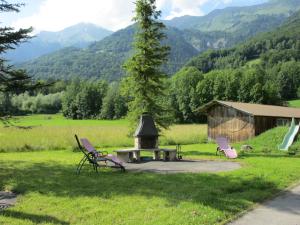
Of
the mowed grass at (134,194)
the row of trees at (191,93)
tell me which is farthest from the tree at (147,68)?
the row of trees at (191,93)

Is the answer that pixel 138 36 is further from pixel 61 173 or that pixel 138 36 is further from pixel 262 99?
pixel 262 99

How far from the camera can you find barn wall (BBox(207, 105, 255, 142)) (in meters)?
34.2

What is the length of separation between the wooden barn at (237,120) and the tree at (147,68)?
35.5 ft

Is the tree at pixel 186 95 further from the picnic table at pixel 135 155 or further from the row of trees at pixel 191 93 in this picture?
the picnic table at pixel 135 155

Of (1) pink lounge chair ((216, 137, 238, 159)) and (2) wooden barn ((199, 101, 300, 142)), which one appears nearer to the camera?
(1) pink lounge chair ((216, 137, 238, 159))

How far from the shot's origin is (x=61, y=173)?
14.2 meters

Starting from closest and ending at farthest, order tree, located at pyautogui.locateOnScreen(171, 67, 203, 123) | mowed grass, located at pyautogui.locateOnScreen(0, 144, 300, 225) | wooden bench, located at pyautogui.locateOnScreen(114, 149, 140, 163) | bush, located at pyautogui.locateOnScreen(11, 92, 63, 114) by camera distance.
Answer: mowed grass, located at pyautogui.locateOnScreen(0, 144, 300, 225) → wooden bench, located at pyautogui.locateOnScreen(114, 149, 140, 163) → tree, located at pyautogui.locateOnScreen(171, 67, 203, 123) → bush, located at pyautogui.locateOnScreen(11, 92, 63, 114)

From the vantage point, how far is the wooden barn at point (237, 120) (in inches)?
1336

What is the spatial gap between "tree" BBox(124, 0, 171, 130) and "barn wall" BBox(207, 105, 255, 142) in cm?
1090

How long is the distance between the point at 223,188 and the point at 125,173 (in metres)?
4.42

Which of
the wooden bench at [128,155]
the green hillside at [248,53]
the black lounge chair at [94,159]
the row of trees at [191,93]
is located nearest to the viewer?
the black lounge chair at [94,159]

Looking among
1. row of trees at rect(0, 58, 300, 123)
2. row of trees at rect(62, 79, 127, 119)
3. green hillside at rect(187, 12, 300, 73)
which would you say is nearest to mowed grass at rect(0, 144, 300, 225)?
row of trees at rect(0, 58, 300, 123)

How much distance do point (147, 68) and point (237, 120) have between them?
13.0 m

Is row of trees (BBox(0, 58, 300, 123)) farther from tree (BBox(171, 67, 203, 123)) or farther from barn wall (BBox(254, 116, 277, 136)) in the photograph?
Result: barn wall (BBox(254, 116, 277, 136))
